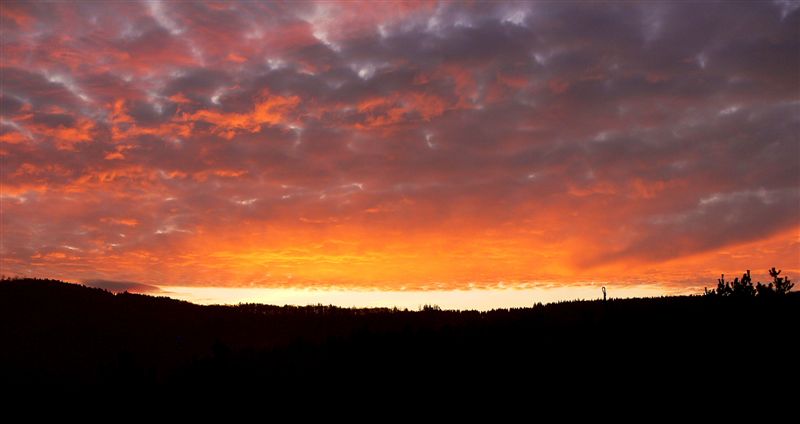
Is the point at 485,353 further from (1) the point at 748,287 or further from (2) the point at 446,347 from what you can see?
(1) the point at 748,287

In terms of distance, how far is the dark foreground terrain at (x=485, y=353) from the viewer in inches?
520

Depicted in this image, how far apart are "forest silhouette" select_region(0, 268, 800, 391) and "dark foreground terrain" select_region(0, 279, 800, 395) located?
0.05 m

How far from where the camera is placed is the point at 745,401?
12.1 meters

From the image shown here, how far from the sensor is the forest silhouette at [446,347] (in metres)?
13.4

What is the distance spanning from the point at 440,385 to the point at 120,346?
724 inches

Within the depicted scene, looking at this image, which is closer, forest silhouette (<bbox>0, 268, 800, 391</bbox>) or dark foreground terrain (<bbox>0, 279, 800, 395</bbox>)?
dark foreground terrain (<bbox>0, 279, 800, 395</bbox>)

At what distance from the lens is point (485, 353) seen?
14430 millimetres

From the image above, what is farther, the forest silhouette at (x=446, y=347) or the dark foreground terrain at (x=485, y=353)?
the forest silhouette at (x=446, y=347)

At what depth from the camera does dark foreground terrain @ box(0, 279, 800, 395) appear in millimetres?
13195

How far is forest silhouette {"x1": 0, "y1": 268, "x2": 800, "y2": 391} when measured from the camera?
529 inches

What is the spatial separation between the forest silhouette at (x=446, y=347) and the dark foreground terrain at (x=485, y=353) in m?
0.05

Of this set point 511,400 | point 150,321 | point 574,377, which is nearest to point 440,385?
point 511,400

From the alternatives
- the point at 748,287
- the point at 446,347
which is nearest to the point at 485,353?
the point at 446,347

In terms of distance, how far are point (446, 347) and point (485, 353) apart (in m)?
1.00
